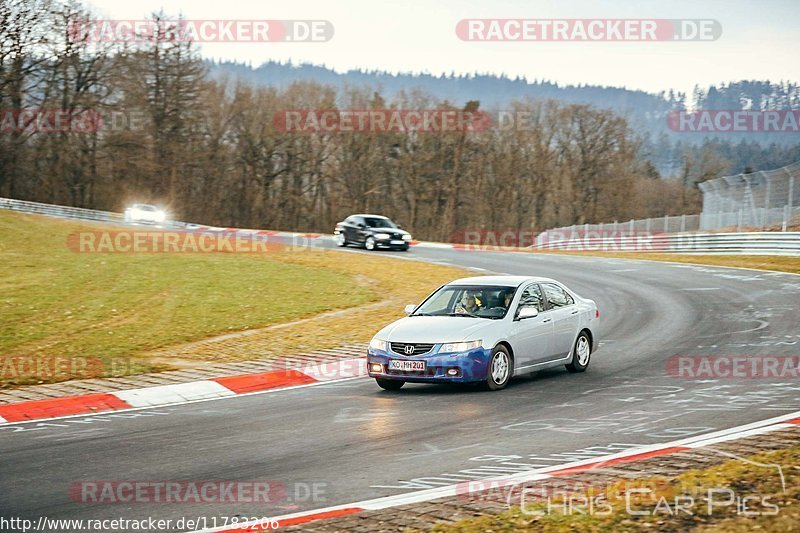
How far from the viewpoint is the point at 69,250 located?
33.8m

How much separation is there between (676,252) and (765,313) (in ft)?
74.5

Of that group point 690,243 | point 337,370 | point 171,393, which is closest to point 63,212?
point 690,243

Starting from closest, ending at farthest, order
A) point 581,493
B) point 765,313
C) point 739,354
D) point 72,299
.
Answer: point 581,493
point 739,354
point 765,313
point 72,299

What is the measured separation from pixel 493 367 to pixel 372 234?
28.5 meters

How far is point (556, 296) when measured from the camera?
1385 cm

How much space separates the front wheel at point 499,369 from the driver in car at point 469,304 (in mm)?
849

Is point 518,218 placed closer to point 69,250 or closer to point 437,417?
point 69,250

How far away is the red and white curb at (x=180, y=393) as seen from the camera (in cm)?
1135

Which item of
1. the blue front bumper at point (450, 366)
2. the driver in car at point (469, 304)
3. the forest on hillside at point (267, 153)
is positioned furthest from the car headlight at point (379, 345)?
the forest on hillside at point (267, 153)

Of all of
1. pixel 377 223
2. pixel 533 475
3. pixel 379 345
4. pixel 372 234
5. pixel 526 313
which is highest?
pixel 377 223

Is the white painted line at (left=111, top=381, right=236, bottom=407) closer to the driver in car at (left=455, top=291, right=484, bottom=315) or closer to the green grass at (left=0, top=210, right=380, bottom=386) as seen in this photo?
the green grass at (left=0, top=210, right=380, bottom=386)

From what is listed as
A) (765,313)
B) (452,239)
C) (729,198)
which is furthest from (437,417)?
(452,239)

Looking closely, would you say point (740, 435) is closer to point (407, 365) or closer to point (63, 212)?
point (407, 365)

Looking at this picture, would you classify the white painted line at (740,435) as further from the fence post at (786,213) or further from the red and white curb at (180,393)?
the fence post at (786,213)
